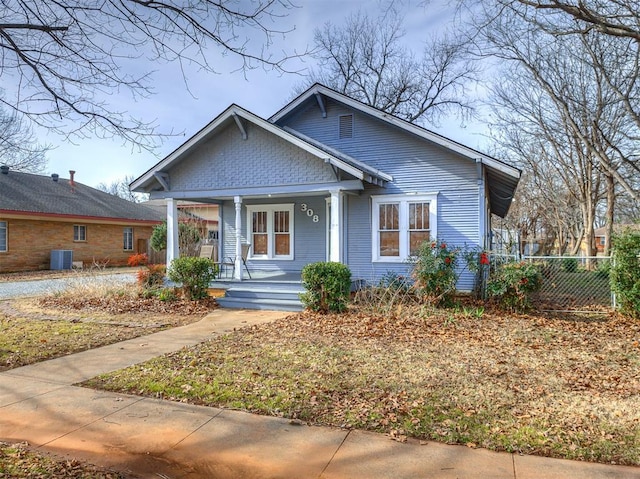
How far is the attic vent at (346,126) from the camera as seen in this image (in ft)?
42.9

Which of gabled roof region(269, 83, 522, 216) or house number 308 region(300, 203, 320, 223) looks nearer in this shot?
gabled roof region(269, 83, 522, 216)

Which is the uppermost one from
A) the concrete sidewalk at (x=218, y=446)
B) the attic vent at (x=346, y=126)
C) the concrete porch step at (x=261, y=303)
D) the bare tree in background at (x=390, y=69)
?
the bare tree in background at (x=390, y=69)

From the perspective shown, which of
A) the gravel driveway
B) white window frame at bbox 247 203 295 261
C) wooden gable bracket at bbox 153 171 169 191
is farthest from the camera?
white window frame at bbox 247 203 295 261

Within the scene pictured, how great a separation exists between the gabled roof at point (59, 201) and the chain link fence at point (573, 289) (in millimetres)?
21826

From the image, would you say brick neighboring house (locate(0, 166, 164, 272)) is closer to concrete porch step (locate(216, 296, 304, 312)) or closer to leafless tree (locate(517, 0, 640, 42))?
concrete porch step (locate(216, 296, 304, 312))

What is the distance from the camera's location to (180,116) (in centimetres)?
558

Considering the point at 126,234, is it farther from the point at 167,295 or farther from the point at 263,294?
the point at 263,294

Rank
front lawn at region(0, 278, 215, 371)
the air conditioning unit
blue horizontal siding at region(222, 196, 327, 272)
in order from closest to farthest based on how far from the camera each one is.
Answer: front lawn at region(0, 278, 215, 371) → blue horizontal siding at region(222, 196, 327, 272) → the air conditioning unit

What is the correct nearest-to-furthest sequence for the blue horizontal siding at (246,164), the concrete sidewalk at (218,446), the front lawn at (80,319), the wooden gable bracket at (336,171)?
1. the concrete sidewalk at (218,446)
2. the front lawn at (80,319)
3. the wooden gable bracket at (336,171)
4. the blue horizontal siding at (246,164)

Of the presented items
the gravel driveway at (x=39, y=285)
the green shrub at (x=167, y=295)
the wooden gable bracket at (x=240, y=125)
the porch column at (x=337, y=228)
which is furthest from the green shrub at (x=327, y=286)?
the gravel driveway at (x=39, y=285)

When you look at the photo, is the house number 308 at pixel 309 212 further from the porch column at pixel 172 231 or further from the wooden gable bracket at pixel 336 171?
the porch column at pixel 172 231

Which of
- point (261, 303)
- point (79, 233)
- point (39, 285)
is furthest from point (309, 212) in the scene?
point (79, 233)

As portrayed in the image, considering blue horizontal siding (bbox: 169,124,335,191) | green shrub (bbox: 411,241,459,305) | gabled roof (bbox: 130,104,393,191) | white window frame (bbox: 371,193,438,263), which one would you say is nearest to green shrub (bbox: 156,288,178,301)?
blue horizontal siding (bbox: 169,124,335,191)

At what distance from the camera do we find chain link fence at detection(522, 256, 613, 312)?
1125 cm
